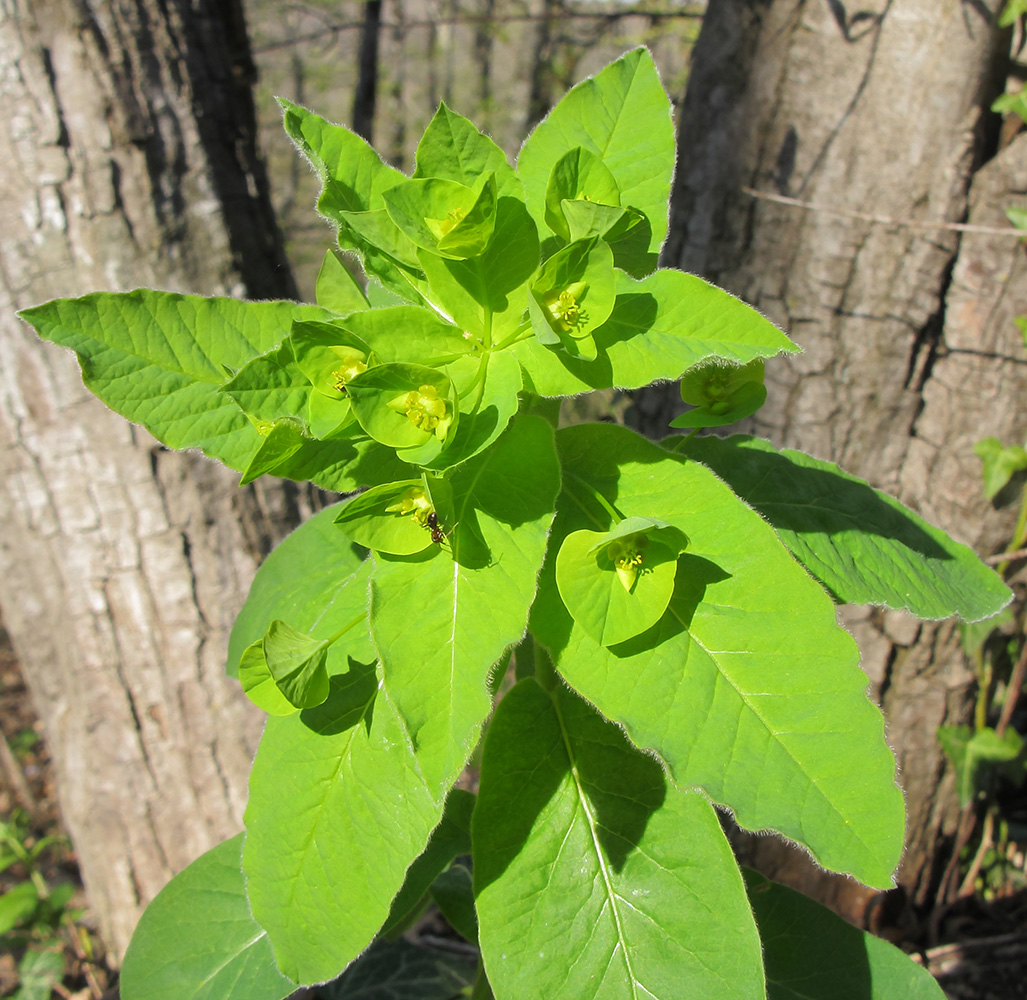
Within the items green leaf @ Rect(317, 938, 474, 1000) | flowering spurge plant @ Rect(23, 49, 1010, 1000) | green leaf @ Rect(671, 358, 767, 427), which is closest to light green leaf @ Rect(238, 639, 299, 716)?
flowering spurge plant @ Rect(23, 49, 1010, 1000)

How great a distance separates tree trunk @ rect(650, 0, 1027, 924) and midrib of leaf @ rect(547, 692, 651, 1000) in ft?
4.96

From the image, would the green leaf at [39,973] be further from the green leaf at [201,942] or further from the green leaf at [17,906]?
the green leaf at [201,942]

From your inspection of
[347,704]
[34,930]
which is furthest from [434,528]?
[34,930]

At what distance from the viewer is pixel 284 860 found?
1.15m

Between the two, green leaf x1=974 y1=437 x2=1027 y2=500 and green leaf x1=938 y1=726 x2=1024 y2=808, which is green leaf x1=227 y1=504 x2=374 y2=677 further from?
green leaf x1=938 y1=726 x2=1024 y2=808

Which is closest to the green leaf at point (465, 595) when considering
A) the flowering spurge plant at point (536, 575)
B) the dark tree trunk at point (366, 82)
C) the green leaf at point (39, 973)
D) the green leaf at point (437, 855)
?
the flowering spurge plant at point (536, 575)

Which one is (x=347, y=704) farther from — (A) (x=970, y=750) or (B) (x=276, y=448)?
(A) (x=970, y=750)

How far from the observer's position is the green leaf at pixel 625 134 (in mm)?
1113

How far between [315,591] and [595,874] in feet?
2.10

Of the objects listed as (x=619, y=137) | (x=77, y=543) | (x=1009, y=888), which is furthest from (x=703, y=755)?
(x=1009, y=888)

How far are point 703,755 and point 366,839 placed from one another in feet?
1.66

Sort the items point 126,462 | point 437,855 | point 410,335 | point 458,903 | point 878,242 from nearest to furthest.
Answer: point 410,335 < point 437,855 < point 458,903 < point 126,462 < point 878,242

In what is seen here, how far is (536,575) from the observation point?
3.07ft

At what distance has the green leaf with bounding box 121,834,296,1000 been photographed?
1.42m
